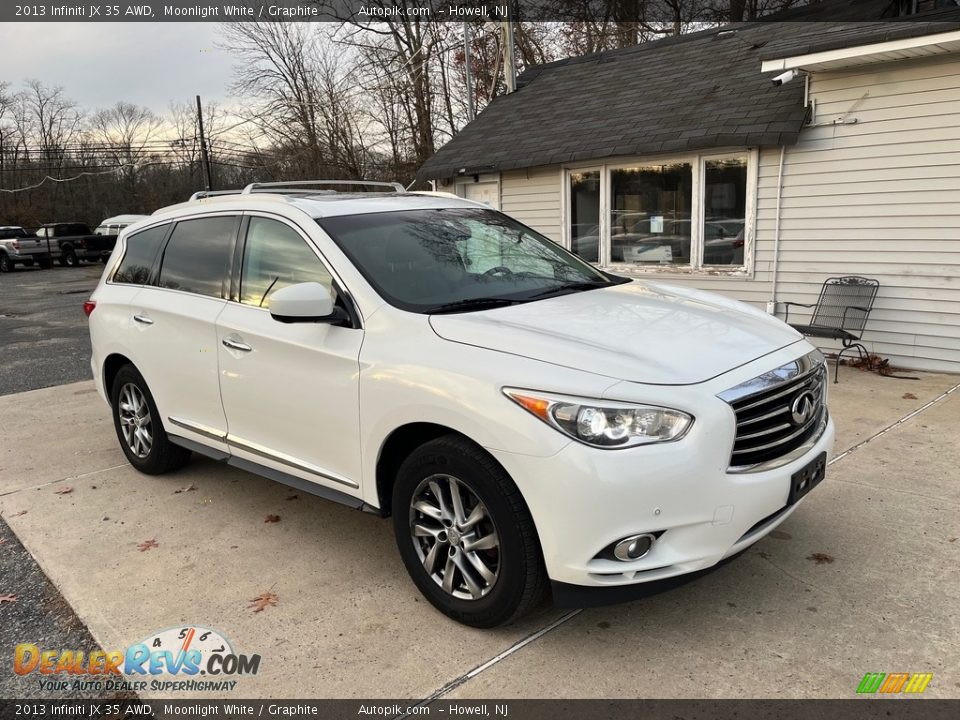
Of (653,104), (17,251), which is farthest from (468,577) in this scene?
(17,251)

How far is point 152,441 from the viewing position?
4.73 metres

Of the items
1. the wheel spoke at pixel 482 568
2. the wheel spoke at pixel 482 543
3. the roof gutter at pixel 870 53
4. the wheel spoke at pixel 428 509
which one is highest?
the roof gutter at pixel 870 53

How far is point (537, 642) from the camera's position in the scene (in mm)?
2871

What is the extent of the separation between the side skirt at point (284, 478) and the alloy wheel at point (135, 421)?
39 cm

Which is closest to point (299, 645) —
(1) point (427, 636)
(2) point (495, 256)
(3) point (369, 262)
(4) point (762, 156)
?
(1) point (427, 636)

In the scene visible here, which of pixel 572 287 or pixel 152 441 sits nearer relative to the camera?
pixel 572 287

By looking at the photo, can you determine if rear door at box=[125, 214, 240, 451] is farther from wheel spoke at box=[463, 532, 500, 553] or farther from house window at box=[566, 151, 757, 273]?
house window at box=[566, 151, 757, 273]

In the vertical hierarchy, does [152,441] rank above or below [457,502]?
below

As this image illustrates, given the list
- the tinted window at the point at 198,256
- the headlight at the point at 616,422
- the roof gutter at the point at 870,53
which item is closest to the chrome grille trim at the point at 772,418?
the headlight at the point at 616,422

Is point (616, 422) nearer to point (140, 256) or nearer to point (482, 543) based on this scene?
point (482, 543)

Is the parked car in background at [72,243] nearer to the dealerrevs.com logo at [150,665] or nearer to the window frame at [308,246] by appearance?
the window frame at [308,246]

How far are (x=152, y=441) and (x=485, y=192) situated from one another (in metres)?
7.99

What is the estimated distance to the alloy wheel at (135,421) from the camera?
4.77 m

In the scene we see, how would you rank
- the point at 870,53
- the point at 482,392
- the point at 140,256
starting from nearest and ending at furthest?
1. the point at 482,392
2. the point at 140,256
3. the point at 870,53
